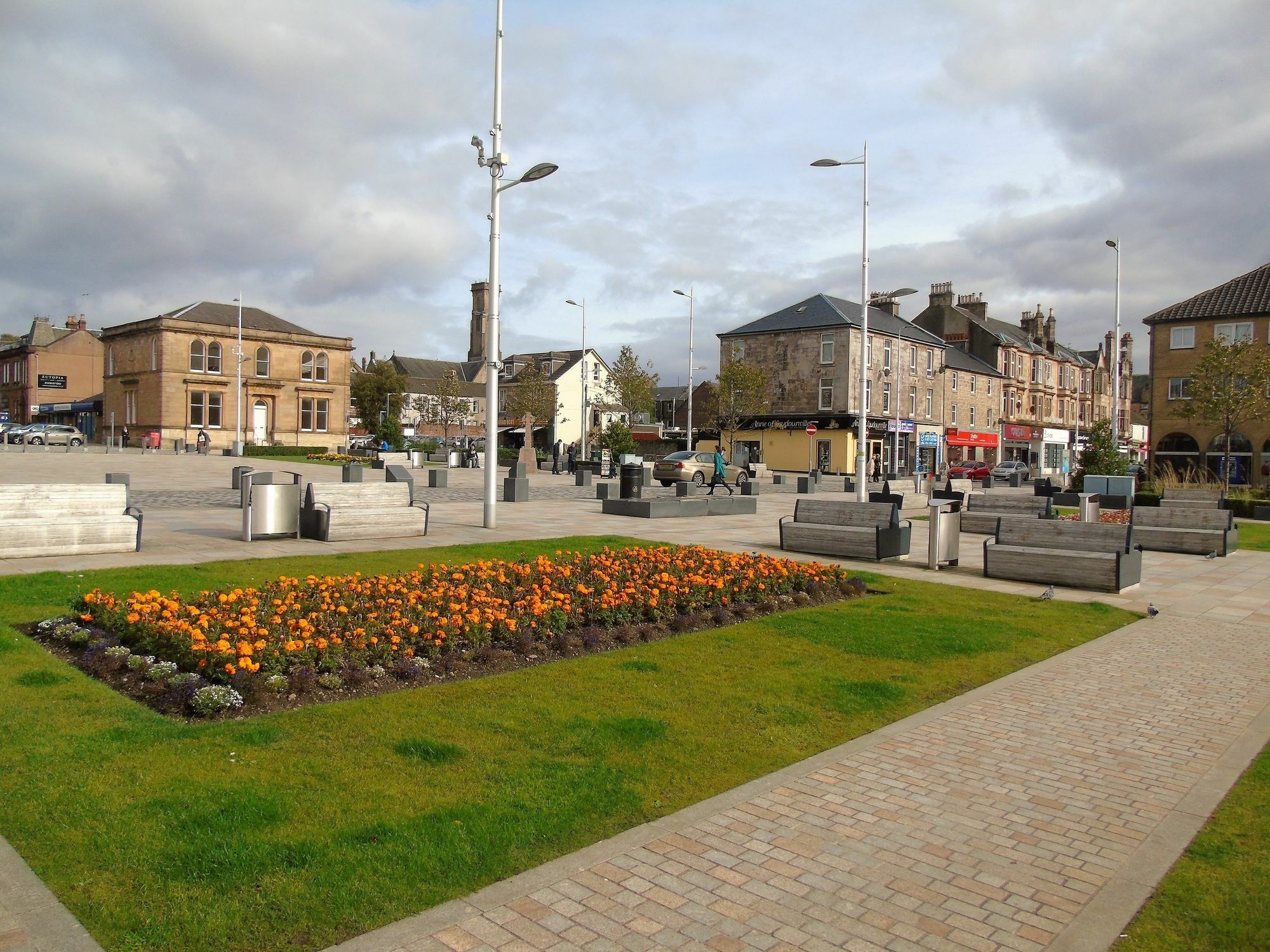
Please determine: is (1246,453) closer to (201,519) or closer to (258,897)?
(201,519)

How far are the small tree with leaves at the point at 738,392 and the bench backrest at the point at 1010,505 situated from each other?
37881mm

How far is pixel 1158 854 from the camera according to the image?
13.9 ft

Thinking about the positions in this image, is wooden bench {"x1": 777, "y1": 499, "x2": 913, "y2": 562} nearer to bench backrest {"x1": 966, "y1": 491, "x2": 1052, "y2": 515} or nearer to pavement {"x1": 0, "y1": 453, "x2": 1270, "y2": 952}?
bench backrest {"x1": 966, "y1": 491, "x2": 1052, "y2": 515}

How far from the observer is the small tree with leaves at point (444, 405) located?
75.2 metres

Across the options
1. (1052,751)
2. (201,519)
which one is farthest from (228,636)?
(201,519)

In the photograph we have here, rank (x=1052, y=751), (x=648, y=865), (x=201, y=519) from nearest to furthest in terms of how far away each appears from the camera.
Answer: (x=648, y=865), (x=1052, y=751), (x=201, y=519)

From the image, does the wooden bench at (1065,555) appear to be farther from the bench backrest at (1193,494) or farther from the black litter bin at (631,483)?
the bench backrest at (1193,494)

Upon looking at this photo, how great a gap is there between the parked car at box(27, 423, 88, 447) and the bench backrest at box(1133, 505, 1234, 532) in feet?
184

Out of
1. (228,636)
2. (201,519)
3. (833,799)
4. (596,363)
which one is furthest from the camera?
(596,363)

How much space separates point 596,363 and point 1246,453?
182 ft

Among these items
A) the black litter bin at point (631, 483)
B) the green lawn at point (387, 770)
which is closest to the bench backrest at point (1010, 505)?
the black litter bin at point (631, 483)

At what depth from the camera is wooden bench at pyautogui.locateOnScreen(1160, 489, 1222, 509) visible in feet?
64.0

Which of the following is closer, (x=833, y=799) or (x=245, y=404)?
(x=833, y=799)

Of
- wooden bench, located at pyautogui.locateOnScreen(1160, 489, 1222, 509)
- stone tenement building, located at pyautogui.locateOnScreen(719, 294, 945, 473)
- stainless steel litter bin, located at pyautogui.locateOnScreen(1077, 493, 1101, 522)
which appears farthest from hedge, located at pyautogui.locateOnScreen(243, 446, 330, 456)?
stainless steel litter bin, located at pyautogui.locateOnScreen(1077, 493, 1101, 522)
